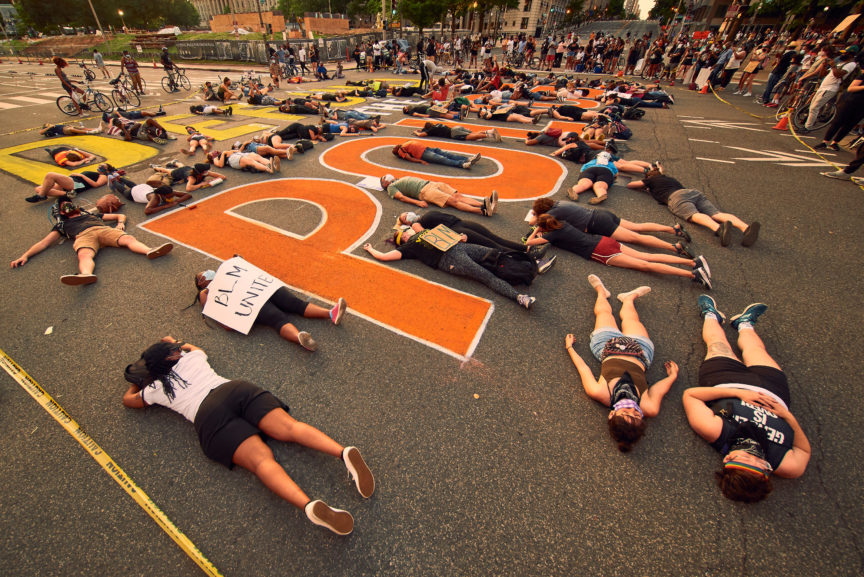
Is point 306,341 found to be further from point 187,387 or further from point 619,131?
point 619,131

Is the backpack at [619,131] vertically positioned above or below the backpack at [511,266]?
above

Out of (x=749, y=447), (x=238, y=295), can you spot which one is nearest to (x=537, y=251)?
(x=749, y=447)

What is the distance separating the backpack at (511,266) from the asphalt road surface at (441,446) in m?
0.44

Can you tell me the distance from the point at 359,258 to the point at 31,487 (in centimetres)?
468

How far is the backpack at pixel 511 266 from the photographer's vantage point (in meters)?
5.43

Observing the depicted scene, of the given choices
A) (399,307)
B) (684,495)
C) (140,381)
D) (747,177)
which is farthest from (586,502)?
(747,177)

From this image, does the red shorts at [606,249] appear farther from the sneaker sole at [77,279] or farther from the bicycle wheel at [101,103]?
the bicycle wheel at [101,103]

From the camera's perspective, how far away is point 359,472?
300 cm

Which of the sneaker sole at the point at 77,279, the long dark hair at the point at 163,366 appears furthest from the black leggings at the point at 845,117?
the sneaker sole at the point at 77,279

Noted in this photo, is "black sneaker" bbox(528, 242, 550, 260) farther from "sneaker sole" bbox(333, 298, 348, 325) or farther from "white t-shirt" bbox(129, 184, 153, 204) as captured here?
"white t-shirt" bbox(129, 184, 153, 204)

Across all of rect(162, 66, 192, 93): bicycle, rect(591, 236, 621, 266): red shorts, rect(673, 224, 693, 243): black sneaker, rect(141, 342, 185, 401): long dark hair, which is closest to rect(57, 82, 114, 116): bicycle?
rect(162, 66, 192, 93): bicycle

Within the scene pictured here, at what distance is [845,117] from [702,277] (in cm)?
1143

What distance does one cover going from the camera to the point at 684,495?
3.10 metres

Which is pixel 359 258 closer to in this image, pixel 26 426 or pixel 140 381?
pixel 140 381
